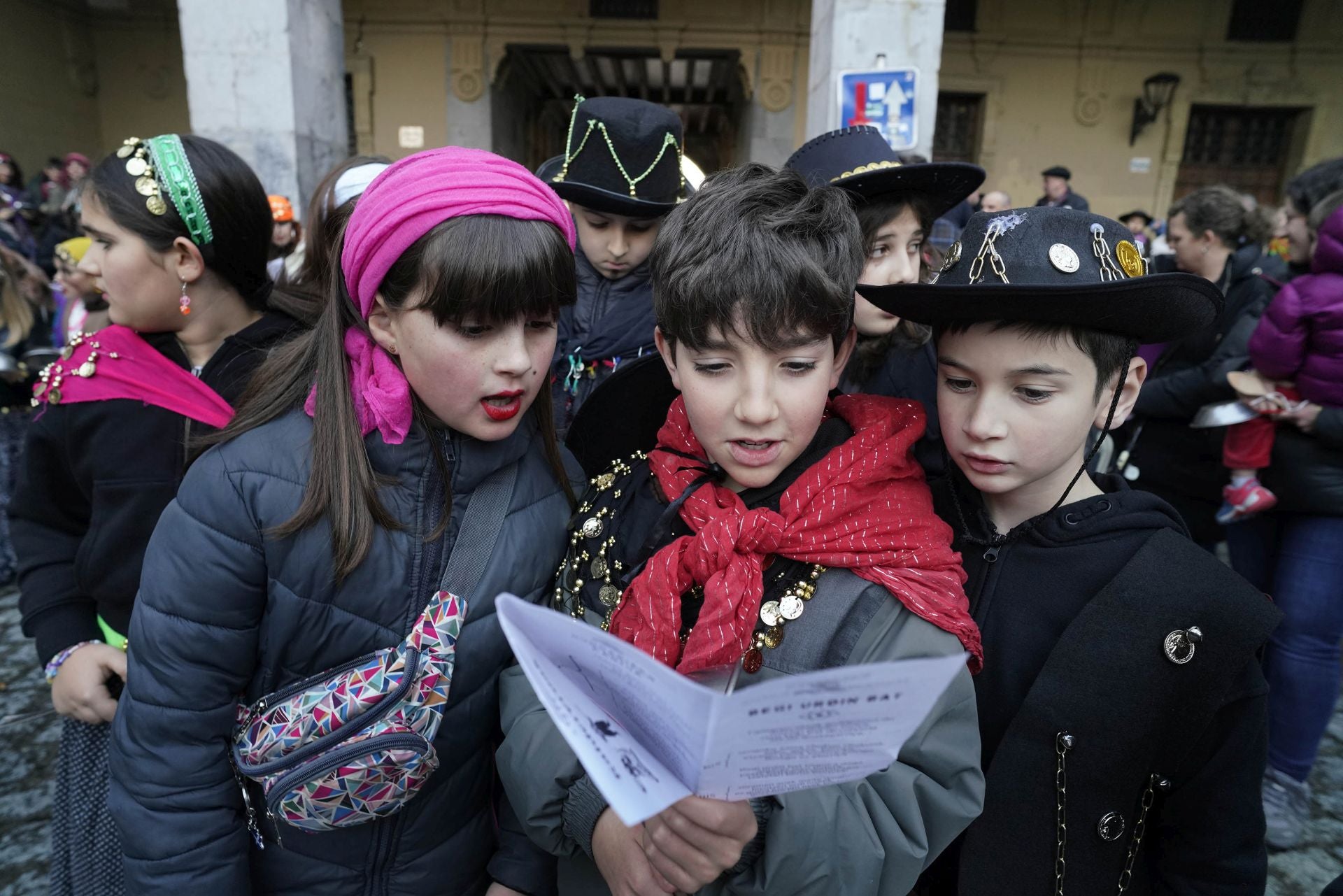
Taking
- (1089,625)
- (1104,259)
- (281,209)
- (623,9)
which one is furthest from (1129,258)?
(623,9)

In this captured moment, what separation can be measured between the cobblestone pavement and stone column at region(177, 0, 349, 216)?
13.6 ft

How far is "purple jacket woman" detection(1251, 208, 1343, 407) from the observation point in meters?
2.45

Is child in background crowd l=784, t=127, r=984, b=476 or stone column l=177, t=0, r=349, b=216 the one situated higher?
stone column l=177, t=0, r=349, b=216

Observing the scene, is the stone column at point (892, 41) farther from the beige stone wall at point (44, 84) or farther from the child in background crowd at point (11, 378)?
the beige stone wall at point (44, 84)

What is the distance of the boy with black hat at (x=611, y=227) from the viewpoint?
2098 mm

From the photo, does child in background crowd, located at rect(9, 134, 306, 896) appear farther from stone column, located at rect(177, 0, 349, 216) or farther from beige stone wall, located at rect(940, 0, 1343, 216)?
beige stone wall, located at rect(940, 0, 1343, 216)

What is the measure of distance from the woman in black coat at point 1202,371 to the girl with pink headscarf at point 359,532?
283 centimetres

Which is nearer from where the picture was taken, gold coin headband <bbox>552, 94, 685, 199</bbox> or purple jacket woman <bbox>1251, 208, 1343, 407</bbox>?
gold coin headband <bbox>552, 94, 685, 199</bbox>

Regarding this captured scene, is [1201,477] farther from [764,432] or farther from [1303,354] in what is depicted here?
[764,432]

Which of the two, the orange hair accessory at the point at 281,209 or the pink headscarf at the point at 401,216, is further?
the orange hair accessory at the point at 281,209

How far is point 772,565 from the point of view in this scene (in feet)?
4.02

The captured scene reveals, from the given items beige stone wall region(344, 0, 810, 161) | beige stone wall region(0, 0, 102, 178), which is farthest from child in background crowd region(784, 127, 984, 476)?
beige stone wall region(0, 0, 102, 178)

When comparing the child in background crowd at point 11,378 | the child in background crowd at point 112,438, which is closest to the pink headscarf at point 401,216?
the child in background crowd at point 112,438

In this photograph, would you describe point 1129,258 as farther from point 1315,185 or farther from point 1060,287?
point 1315,185
